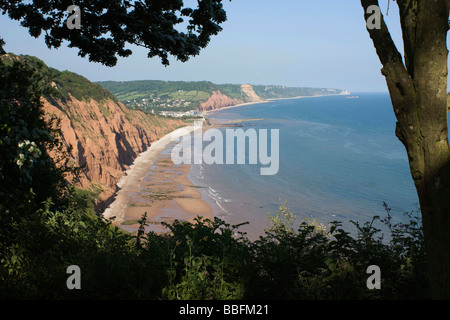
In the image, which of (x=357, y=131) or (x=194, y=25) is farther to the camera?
(x=357, y=131)

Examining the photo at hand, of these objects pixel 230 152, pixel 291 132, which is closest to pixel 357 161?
pixel 230 152

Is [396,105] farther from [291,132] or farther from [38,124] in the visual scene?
[291,132]

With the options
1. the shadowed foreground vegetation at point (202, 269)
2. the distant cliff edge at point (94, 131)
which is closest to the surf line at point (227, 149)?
the distant cliff edge at point (94, 131)

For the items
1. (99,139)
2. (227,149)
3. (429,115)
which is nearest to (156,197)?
(99,139)

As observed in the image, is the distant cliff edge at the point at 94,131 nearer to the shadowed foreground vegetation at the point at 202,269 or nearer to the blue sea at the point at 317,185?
the blue sea at the point at 317,185

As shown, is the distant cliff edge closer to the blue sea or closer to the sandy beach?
the sandy beach
